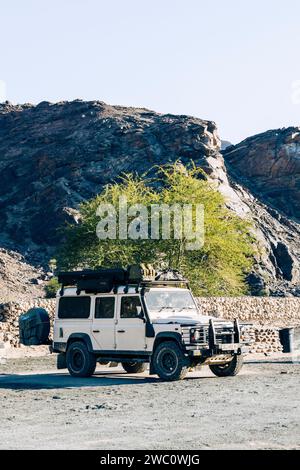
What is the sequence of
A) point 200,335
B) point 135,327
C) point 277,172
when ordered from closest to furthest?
point 200,335 < point 135,327 < point 277,172

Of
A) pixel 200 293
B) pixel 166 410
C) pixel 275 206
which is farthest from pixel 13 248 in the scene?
pixel 166 410

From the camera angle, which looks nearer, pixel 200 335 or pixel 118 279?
pixel 200 335

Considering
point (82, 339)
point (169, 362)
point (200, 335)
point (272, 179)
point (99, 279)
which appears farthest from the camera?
point (272, 179)

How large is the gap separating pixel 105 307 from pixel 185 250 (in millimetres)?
18588

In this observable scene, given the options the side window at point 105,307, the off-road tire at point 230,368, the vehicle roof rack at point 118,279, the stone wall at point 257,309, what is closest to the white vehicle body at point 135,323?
the side window at point 105,307

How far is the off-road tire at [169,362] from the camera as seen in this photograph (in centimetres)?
1802

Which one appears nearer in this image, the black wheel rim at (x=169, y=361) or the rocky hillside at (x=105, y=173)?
the black wheel rim at (x=169, y=361)

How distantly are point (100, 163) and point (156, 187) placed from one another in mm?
14327

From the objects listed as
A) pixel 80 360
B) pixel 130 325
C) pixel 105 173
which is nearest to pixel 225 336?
pixel 130 325

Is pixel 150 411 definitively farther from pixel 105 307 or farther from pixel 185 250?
pixel 185 250

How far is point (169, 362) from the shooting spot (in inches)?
723

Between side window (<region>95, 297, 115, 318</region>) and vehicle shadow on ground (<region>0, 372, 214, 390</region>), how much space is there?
5.51 feet

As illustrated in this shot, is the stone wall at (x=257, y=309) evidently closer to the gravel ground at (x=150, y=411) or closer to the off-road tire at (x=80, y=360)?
the off-road tire at (x=80, y=360)

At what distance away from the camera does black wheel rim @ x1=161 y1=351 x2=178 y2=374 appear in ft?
59.7
